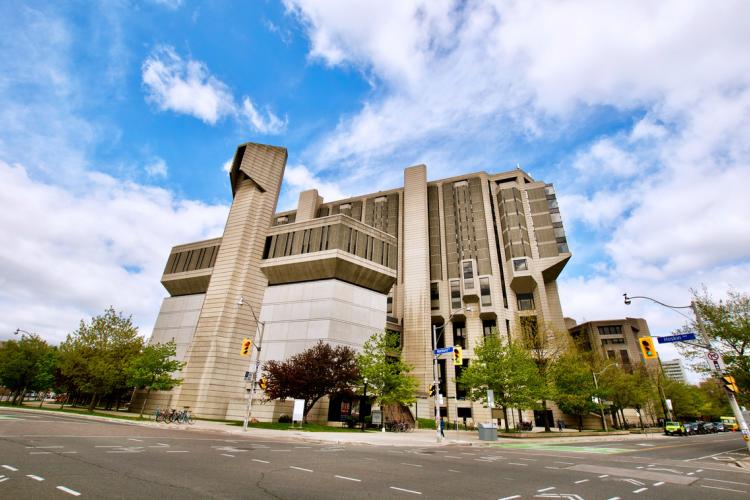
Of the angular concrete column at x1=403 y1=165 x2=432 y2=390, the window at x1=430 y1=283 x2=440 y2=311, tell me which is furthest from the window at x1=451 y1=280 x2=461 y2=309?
the angular concrete column at x1=403 y1=165 x2=432 y2=390

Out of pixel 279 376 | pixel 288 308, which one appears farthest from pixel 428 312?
pixel 279 376

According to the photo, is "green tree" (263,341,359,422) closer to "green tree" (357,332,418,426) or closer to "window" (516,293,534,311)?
"green tree" (357,332,418,426)

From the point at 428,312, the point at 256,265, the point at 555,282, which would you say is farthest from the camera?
the point at 555,282

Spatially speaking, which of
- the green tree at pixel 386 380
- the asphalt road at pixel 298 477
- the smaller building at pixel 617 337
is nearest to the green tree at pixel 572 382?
the green tree at pixel 386 380

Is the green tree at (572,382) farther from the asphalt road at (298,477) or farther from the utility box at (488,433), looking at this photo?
the asphalt road at (298,477)

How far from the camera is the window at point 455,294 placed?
75188mm

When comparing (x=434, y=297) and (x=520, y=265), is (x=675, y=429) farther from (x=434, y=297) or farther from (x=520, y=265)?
(x=434, y=297)

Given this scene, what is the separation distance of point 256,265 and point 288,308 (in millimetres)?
9552

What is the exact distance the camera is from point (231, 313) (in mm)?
54312

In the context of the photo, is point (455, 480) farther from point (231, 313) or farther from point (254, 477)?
point (231, 313)

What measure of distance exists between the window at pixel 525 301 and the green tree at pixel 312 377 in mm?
51043

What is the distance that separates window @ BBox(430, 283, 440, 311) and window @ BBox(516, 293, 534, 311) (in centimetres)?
1724

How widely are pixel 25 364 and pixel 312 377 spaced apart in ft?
157

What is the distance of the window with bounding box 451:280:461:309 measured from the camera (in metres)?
75.2
